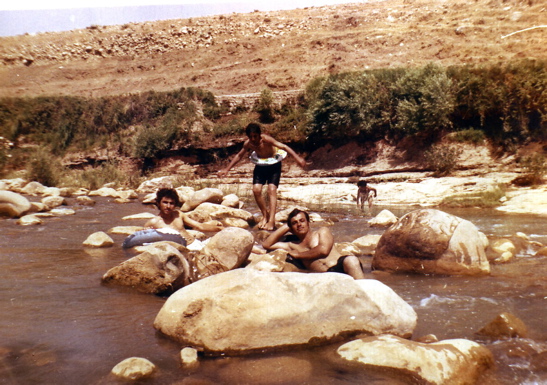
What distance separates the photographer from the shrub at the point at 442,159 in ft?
53.7

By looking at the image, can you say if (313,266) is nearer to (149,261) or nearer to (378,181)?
(149,261)

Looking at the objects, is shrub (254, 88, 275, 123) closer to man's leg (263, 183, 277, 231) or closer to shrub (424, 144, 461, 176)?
shrub (424, 144, 461, 176)

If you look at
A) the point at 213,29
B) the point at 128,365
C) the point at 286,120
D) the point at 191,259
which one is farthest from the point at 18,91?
the point at 128,365

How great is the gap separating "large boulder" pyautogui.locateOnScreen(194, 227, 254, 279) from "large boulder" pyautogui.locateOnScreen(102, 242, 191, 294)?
13.0 inches

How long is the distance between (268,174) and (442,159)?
988cm

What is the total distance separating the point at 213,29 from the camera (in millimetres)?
40281

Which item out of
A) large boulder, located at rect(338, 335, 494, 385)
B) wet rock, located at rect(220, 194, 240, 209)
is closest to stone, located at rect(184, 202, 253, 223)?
wet rock, located at rect(220, 194, 240, 209)

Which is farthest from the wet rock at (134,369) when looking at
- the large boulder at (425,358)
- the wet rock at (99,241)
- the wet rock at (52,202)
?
the wet rock at (52,202)

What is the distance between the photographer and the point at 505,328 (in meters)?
3.73

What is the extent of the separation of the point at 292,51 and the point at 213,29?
369 inches

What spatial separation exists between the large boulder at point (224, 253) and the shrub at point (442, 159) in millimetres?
12175

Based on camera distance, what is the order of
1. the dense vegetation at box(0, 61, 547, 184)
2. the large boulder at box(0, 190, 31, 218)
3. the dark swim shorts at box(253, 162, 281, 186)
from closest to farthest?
the dark swim shorts at box(253, 162, 281, 186) → the large boulder at box(0, 190, 31, 218) → the dense vegetation at box(0, 61, 547, 184)

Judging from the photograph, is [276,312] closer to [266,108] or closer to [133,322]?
[133,322]

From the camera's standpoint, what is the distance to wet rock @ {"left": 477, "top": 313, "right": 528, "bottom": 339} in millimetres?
3717
